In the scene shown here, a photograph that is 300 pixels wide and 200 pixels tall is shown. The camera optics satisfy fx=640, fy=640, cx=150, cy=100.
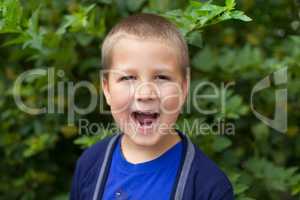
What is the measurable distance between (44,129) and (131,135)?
109 cm

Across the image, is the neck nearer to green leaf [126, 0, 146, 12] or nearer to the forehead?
the forehead

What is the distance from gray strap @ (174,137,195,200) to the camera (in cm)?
183

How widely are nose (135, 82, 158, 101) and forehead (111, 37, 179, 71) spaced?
0.18 ft

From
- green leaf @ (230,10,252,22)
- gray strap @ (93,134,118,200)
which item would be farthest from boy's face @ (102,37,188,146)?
green leaf @ (230,10,252,22)

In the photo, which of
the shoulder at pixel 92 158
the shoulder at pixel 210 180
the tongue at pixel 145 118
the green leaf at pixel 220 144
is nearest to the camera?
the shoulder at pixel 210 180

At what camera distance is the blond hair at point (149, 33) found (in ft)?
6.33

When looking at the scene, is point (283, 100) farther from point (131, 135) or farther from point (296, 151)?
point (131, 135)

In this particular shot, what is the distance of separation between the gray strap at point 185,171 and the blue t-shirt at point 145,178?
0.09 feet

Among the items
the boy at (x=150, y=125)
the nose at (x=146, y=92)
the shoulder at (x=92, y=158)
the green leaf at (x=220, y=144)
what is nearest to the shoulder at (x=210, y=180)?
the boy at (x=150, y=125)

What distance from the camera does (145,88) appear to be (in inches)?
74.2

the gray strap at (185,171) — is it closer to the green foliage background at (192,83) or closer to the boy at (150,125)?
the boy at (150,125)

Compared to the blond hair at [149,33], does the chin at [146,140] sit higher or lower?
lower

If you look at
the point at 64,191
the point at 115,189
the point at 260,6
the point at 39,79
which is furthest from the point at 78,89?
the point at 115,189

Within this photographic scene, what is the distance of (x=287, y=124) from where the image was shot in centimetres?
290
